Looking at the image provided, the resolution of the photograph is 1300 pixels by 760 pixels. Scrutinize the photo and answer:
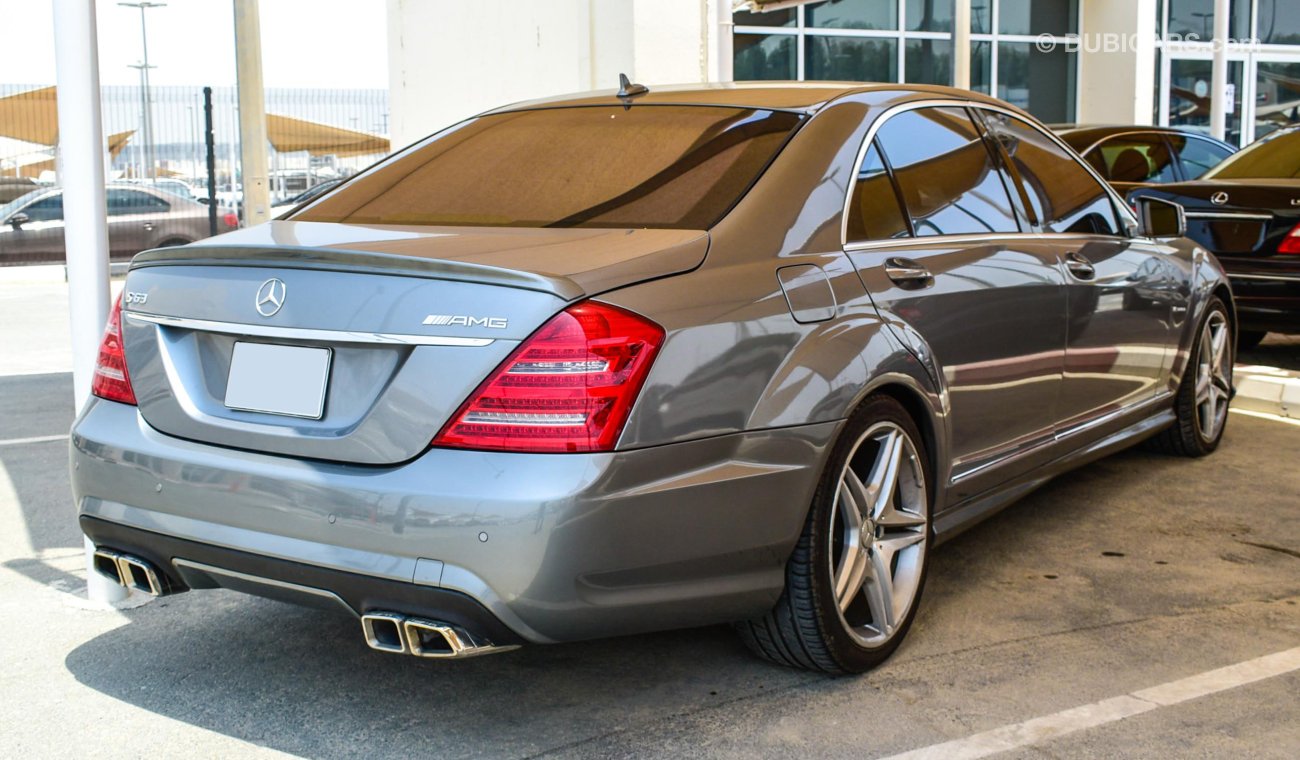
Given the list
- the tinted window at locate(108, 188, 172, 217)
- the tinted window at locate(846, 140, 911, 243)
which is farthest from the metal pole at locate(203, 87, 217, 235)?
the tinted window at locate(846, 140, 911, 243)

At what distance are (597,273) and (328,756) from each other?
1191 mm

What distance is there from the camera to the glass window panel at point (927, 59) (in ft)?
62.8

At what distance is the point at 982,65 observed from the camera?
19.9 m

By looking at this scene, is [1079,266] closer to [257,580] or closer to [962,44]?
[257,580]

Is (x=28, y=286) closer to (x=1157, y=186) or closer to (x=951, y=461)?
(x=1157, y=186)

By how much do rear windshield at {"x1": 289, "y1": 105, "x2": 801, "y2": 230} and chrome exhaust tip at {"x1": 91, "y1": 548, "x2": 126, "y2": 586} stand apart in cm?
99

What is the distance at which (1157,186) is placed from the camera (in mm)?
8359

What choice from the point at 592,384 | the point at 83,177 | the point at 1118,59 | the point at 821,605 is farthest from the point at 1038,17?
the point at 592,384

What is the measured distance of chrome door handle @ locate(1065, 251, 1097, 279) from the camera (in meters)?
4.52

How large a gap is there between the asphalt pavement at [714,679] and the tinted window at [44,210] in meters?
17.4

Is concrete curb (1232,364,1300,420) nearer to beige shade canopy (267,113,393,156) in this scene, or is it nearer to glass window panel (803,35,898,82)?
glass window panel (803,35,898,82)

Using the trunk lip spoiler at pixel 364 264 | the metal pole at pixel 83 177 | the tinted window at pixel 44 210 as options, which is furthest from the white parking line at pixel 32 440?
the tinted window at pixel 44 210

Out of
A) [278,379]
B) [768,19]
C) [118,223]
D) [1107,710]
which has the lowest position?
[1107,710]

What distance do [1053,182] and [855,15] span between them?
14552mm
